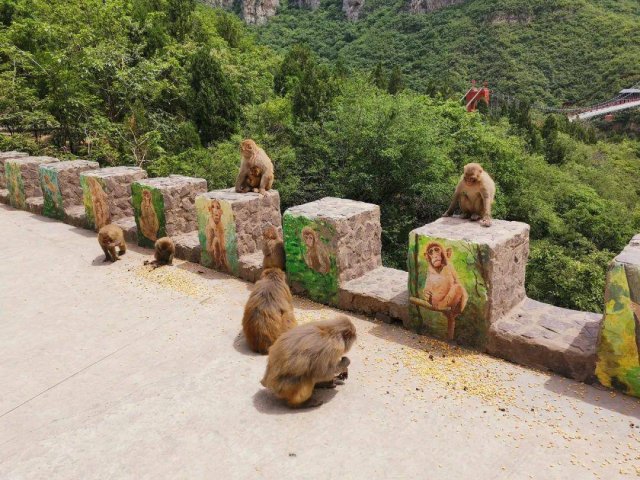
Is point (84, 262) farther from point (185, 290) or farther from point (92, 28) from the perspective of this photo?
point (92, 28)

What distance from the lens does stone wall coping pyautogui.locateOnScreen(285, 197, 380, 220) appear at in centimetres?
574

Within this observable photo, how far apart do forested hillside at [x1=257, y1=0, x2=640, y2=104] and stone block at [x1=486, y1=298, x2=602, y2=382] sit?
166 ft

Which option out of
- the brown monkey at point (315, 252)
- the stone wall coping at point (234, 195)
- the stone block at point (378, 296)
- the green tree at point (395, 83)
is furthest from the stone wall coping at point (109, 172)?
the green tree at point (395, 83)

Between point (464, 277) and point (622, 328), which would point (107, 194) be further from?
point (622, 328)

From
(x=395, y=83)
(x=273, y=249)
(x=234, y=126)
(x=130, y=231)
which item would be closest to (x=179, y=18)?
(x=234, y=126)

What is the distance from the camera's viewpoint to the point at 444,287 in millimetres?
4746

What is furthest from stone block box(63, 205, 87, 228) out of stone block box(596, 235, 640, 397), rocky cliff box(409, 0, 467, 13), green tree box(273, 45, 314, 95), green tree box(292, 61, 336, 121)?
rocky cliff box(409, 0, 467, 13)

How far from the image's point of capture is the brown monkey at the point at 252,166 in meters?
7.23

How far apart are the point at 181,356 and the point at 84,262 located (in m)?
3.90

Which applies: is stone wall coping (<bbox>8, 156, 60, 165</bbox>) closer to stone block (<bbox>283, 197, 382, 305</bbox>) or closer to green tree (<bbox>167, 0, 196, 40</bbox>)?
stone block (<bbox>283, 197, 382, 305</bbox>)

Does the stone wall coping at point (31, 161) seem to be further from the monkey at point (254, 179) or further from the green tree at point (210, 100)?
the green tree at point (210, 100)

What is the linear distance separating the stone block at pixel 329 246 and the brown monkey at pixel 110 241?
3.20 m

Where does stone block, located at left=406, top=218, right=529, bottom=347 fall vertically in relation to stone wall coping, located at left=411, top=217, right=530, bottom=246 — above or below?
below

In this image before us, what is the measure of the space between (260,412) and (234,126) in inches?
665
